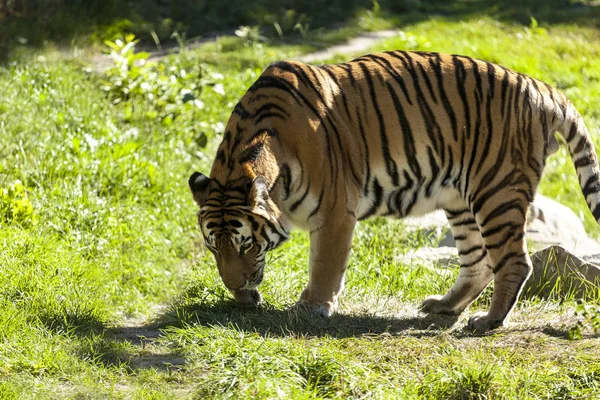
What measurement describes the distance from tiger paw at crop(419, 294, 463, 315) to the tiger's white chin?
41.8 inches

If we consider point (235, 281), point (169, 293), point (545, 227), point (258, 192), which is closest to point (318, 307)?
point (235, 281)

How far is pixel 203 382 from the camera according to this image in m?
4.36

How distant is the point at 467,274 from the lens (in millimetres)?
5848

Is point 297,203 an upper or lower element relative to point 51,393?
upper

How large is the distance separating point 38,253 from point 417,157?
255 cm

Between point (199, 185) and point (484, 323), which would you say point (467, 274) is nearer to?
point (484, 323)

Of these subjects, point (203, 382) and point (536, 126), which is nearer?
point (203, 382)

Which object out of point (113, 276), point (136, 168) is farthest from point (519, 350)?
point (136, 168)

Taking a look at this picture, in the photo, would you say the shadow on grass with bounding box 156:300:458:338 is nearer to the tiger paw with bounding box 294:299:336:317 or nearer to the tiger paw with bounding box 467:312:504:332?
the tiger paw with bounding box 294:299:336:317

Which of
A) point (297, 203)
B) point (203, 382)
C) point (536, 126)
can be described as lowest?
point (203, 382)

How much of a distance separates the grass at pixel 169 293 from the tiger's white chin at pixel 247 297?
6cm

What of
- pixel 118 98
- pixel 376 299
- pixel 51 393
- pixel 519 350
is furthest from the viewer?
pixel 118 98

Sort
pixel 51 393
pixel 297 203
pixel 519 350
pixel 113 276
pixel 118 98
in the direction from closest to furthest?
pixel 51 393 < pixel 519 350 < pixel 297 203 < pixel 113 276 < pixel 118 98

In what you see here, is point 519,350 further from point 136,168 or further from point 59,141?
point 59,141
